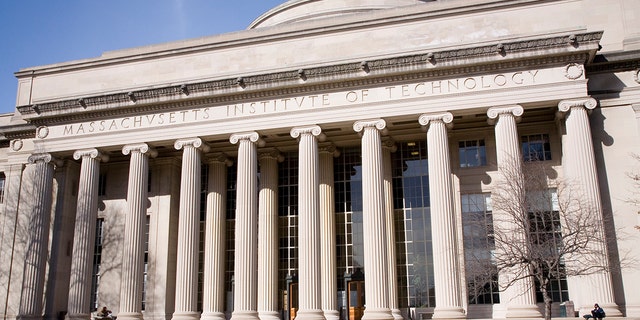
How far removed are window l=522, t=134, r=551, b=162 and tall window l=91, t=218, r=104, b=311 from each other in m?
24.9

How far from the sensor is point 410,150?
34.8m

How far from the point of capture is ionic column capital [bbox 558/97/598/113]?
28406 millimetres

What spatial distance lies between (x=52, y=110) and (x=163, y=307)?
502 inches

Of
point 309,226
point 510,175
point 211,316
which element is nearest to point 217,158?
point 309,226

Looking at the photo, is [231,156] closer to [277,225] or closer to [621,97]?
[277,225]

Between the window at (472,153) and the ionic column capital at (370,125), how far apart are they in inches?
196

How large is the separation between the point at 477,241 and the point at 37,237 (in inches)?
941

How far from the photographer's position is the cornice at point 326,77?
29.1 m

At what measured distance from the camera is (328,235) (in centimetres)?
3381

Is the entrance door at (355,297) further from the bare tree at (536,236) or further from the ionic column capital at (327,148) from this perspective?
the ionic column capital at (327,148)

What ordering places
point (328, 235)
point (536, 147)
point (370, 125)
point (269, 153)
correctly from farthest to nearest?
point (269, 153) < point (328, 235) < point (536, 147) < point (370, 125)

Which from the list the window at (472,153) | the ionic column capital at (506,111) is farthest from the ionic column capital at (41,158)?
the ionic column capital at (506,111)

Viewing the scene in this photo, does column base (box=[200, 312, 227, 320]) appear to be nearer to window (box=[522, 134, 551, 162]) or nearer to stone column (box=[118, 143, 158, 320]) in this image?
stone column (box=[118, 143, 158, 320])

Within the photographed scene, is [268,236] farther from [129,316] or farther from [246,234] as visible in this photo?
[129,316]
